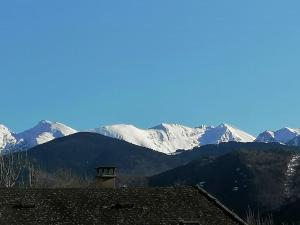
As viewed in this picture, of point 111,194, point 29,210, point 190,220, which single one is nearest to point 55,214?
point 29,210

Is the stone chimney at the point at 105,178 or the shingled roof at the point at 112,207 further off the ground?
the stone chimney at the point at 105,178

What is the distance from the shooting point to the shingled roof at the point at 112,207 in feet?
153

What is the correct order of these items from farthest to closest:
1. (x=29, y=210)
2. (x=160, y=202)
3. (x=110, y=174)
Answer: (x=110, y=174), (x=160, y=202), (x=29, y=210)

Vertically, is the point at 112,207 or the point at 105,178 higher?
the point at 105,178

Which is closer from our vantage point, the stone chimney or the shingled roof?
the shingled roof

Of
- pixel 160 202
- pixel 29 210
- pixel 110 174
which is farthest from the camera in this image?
pixel 110 174

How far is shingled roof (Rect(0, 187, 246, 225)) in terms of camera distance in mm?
46594

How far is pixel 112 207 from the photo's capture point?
48.7 m

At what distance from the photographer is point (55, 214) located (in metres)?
46.9

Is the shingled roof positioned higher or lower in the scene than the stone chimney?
lower

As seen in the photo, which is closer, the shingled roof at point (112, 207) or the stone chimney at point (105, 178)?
the shingled roof at point (112, 207)

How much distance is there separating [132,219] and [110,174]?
421 inches

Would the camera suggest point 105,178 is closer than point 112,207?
No

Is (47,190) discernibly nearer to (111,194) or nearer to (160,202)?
(111,194)
